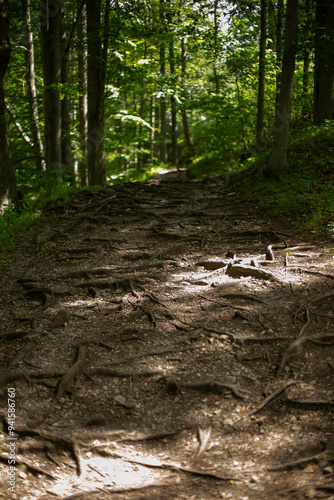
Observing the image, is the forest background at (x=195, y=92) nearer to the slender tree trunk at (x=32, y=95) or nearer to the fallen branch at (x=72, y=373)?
the slender tree trunk at (x=32, y=95)

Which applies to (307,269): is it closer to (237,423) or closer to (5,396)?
(237,423)

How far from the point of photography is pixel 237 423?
3.63 meters

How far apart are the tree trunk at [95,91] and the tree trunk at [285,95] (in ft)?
19.0

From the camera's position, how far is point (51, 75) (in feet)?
40.5

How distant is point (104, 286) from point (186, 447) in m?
3.46

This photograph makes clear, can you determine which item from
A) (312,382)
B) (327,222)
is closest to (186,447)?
(312,382)

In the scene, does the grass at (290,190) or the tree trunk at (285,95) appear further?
the tree trunk at (285,95)

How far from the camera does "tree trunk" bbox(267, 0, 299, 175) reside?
30.6 ft

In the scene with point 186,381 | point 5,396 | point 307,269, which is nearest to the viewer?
point 5,396

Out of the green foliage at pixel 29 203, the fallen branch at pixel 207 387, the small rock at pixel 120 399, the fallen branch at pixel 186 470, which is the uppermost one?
the green foliage at pixel 29 203

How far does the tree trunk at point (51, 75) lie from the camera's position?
12.0m

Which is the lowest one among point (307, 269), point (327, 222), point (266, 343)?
point (266, 343)

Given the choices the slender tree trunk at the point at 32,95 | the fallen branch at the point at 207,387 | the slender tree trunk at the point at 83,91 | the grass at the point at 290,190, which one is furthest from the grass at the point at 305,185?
the slender tree trunk at the point at 32,95

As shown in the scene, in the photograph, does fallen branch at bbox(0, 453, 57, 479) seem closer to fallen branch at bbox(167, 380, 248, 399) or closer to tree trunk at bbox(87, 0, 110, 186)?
fallen branch at bbox(167, 380, 248, 399)
